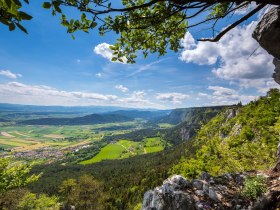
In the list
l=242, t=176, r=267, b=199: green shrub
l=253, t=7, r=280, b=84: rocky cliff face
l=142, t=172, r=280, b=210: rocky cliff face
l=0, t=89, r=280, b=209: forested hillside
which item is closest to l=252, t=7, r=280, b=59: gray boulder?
l=253, t=7, r=280, b=84: rocky cliff face

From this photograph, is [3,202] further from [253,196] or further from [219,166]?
[253,196]

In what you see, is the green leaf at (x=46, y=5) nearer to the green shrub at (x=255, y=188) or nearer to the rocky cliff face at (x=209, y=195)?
the rocky cliff face at (x=209, y=195)

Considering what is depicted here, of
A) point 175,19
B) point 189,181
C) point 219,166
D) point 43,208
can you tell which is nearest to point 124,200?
point 43,208

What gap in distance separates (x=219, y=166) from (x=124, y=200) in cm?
9343

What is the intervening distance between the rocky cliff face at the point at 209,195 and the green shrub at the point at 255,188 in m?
0.25

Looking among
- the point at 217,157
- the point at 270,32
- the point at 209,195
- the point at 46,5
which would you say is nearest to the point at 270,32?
the point at 270,32

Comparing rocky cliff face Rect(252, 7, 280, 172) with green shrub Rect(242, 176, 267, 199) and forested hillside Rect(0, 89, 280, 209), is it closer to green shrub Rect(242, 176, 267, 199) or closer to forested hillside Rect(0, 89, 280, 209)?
green shrub Rect(242, 176, 267, 199)

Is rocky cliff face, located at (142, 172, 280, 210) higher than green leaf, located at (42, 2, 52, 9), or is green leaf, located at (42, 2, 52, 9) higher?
green leaf, located at (42, 2, 52, 9)

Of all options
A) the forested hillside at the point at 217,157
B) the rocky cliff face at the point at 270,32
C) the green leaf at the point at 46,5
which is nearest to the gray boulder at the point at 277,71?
the rocky cliff face at the point at 270,32

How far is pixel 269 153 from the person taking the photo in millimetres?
18422

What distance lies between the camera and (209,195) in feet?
36.7

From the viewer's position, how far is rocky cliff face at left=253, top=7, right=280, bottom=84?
379 inches

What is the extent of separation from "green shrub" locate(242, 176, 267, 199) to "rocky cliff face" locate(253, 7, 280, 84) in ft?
19.2

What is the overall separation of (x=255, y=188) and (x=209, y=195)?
7.01ft
